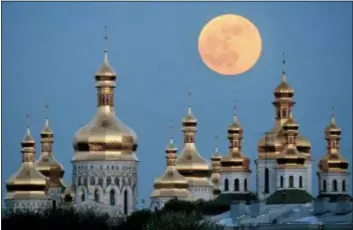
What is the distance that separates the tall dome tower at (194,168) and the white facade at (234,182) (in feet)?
11.9

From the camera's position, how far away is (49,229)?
51.8 m

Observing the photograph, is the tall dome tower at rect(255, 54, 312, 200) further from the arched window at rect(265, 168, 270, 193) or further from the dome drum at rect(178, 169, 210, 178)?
the dome drum at rect(178, 169, 210, 178)

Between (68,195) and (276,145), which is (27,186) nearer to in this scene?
(68,195)

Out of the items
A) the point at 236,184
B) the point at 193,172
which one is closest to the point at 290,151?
the point at 236,184

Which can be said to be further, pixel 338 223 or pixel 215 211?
pixel 215 211

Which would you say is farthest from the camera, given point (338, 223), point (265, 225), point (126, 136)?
point (126, 136)

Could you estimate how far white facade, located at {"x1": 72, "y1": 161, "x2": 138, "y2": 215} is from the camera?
77.0 metres

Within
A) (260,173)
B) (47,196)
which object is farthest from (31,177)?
(260,173)

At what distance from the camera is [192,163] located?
81375 mm

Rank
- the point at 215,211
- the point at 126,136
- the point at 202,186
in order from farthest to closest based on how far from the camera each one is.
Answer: the point at 202,186 → the point at 126,136 → the point at 215,211

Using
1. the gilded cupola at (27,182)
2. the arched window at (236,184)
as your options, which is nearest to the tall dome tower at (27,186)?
the gilded cupola at (27,182)

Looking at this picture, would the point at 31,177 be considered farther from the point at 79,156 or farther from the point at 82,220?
the point at 82,220

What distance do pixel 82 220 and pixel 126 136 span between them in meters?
21.5

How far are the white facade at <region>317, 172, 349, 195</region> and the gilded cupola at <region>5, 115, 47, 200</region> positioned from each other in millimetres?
7798
